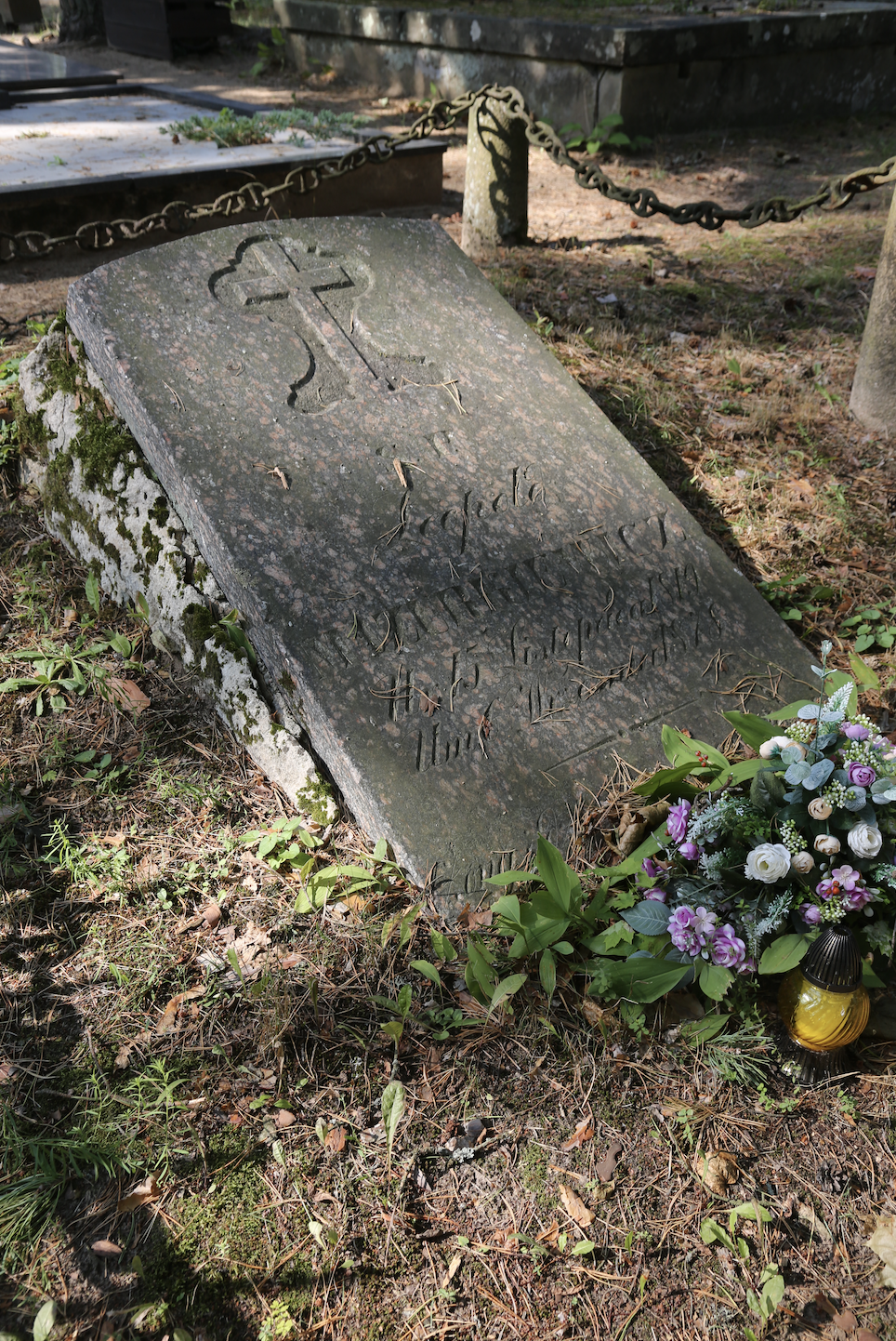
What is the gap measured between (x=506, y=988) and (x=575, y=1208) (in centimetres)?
44

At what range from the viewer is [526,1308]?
1693 mm

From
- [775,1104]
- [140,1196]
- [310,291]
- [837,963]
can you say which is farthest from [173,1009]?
[310,291]

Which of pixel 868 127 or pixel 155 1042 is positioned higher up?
pixel 868 127

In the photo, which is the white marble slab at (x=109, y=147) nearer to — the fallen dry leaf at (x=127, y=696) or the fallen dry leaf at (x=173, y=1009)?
the fallen dry leaf at (x=127, y=696)

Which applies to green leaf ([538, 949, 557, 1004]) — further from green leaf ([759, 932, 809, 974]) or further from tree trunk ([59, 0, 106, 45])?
tree trunk ([59, 0, 106, 45])

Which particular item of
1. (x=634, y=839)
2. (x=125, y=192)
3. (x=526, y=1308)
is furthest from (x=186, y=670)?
(x=125, y=192)

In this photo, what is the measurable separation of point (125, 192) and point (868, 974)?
6121 mm

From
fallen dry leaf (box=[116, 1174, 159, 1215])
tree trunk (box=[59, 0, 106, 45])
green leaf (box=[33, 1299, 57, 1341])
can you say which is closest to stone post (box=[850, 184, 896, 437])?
fallen dry leaf (box=[116, 1174, 159, 1215])

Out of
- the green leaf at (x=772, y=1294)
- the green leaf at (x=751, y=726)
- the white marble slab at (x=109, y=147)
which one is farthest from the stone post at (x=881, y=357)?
the white marble slab at (x=109, y=147)

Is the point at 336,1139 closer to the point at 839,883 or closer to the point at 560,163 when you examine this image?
the point at 839,883

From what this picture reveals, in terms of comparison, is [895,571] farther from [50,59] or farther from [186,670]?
[50,59]

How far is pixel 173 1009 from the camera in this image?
84.0 inches

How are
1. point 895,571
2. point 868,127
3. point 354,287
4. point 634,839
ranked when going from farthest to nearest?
point 868,127, point 895,571, point 354,287, point 634,839

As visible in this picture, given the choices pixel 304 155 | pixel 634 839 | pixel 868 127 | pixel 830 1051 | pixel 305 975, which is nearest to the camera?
pixel 830 1051
